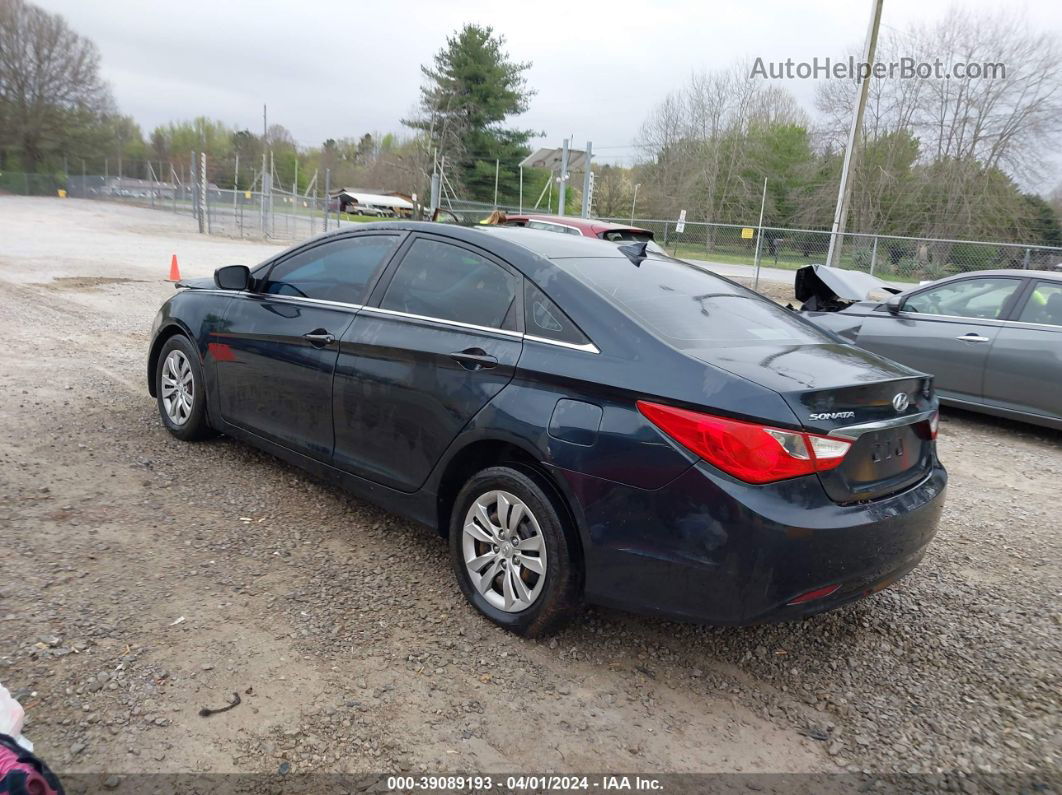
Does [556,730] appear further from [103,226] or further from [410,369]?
[103,226]

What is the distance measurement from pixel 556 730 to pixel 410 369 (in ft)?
5.39

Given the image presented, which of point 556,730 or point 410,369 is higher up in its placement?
point 410,369

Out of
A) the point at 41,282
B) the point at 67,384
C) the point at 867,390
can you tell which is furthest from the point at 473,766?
the point at 41,282

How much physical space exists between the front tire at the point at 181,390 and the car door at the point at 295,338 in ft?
1.06

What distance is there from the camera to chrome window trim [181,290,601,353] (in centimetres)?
307

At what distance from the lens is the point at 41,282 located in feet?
41.4

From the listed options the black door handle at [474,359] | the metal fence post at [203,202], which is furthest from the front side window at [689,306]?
the metal fence post at [203,202]

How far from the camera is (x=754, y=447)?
2590mm

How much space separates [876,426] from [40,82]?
78.7 m

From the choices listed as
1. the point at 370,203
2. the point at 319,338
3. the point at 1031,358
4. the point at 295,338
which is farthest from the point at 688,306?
the point at 370,203

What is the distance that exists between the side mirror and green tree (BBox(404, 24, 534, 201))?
143 feet

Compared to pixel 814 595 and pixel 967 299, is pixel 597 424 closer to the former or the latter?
pixel 814 595

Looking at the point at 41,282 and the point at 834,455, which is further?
the point at 41,282

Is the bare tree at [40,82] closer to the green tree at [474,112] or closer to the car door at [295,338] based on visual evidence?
the green tree at [474,112]
